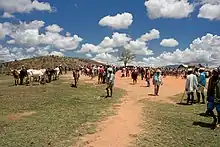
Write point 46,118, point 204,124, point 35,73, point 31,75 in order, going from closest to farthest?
1. point 204,124
2. point 46,118
3. point 31,75
4. point 35,73

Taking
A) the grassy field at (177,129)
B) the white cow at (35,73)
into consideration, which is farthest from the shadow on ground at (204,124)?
the white cow at (35,73)

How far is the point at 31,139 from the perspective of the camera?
411 inches

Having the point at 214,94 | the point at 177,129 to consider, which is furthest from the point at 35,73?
the point at 214,94

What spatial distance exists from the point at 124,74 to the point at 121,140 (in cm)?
4202

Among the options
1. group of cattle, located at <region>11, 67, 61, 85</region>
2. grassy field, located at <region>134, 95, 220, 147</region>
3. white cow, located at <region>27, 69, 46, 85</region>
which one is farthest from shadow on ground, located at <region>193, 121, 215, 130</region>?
white cow, located at <region>27, 69, 46, 85</region>

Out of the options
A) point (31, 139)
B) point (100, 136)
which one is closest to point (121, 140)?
point (100, 136)

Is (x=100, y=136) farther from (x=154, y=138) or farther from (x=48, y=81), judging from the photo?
(x=48, y=81)

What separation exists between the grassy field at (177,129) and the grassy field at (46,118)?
2191 millimetres

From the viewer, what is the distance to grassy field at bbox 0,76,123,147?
10.5m

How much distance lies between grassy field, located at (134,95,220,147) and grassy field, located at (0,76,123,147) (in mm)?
2191

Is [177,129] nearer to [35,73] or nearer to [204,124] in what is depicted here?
[204,124]

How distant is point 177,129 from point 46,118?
5.73 m

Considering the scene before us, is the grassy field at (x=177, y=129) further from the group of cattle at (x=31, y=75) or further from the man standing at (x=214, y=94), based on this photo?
the group of cattle at (x=31, y=75)

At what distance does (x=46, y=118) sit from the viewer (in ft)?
45.8
